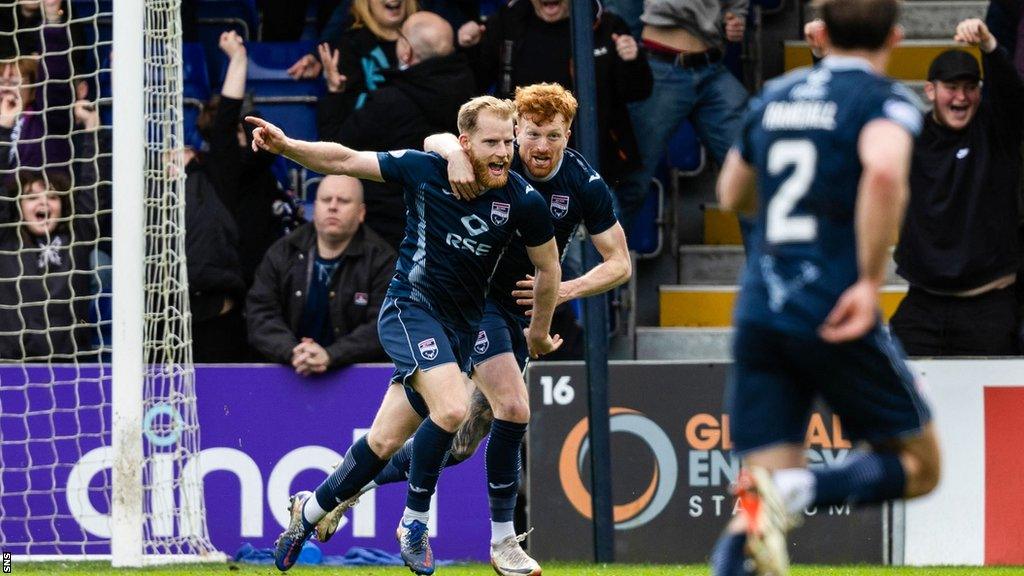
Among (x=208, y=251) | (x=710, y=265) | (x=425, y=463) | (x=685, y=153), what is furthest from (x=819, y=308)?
(x=685, y=153)

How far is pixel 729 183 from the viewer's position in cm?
483

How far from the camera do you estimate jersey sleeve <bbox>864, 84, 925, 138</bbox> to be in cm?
438

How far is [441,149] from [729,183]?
229 centimetres

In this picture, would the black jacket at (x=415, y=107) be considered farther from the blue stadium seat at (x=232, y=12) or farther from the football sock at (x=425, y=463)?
the football sock at (x=425, y=463)

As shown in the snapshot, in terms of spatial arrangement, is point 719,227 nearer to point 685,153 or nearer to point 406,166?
point 685,153

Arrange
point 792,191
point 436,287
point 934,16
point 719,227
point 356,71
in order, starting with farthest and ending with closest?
point 934,16 → point 719,227 → point 356,71 → point 436,287 → point 792,191

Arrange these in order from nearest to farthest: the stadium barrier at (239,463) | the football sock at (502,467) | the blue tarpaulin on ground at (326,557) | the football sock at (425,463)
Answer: the football sock at (425,463) < the football sock at (502,467) < the blue tarpaulin on ground at (326,557) < the stadium barrier at (239,463)

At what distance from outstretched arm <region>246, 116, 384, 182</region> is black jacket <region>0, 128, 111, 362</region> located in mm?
3020

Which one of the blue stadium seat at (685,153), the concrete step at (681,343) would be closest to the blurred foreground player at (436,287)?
the concrete step at (681,343)

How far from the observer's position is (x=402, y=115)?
10.0 m

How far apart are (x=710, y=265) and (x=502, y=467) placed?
436 centimetres

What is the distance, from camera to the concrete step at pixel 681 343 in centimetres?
1070

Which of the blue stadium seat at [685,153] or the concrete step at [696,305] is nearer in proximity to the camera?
the concrete step at [696,305]

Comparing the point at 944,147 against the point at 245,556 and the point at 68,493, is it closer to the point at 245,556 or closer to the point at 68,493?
the point at 245,556
